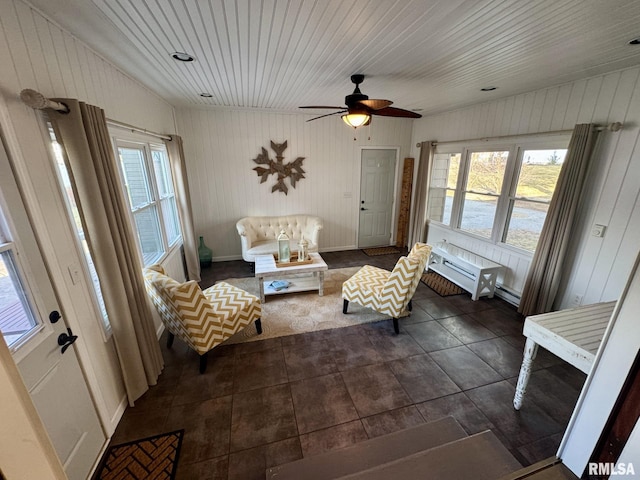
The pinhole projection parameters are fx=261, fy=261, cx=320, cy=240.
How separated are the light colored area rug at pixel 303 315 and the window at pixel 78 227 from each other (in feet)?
4.03

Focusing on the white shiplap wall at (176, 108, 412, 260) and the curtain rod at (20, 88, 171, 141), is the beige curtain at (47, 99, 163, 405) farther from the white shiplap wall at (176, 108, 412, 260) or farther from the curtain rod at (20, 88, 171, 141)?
the white shiplap wall at (176, 108, 412, 260)

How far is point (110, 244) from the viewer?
1761 millimetres

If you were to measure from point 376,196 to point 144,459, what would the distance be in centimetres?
499

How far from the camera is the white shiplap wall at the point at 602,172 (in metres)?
2.34

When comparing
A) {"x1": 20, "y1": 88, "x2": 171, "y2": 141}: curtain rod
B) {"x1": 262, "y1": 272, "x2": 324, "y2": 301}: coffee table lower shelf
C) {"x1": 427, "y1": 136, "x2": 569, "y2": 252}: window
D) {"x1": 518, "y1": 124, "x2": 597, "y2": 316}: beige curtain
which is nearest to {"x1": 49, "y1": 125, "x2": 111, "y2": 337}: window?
{"x1": 20, "y1": 88, "x2": 171, "y2": 141}: curtain rod

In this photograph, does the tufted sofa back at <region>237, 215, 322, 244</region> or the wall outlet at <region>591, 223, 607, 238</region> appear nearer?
the wall outlet at <region>591, 223, 607, 238</region>

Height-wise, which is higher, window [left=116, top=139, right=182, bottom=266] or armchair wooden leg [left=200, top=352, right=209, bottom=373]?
window [left=116, top=139, right=182, bottom=266]

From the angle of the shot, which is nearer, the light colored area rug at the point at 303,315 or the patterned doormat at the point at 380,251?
the light colored area rug at the point at 303,315

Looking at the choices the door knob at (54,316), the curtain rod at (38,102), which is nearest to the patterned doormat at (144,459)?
the door knob at (54,316)

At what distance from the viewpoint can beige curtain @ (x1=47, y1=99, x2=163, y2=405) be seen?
1563mm

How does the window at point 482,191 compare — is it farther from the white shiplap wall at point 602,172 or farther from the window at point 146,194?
the window at point 146,194

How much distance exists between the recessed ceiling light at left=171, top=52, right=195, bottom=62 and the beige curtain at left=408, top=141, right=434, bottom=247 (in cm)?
381

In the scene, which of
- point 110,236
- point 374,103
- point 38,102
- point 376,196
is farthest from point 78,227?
point 376,196

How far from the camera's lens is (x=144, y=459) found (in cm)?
170
